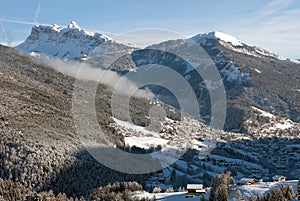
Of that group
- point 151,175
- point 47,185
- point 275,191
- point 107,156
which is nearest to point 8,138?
point 47,185

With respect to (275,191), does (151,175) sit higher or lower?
lower

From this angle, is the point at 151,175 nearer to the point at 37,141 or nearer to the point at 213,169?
the point at 213,169

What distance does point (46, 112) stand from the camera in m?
180

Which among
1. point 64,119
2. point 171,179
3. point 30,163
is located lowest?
point 171,179

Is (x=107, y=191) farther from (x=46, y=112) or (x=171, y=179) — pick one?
(x=46, y=112)

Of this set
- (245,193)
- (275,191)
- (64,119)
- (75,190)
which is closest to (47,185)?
(75,190)

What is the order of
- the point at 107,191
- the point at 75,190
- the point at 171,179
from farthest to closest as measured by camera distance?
the point at 171,179
the point at 75,190
the point at 107,191

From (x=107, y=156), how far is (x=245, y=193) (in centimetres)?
8849

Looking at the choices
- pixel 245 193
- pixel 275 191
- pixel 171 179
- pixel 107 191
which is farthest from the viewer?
pixel 171 179

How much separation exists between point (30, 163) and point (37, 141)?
12.9 metres

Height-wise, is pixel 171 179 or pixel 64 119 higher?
pixel 64 119

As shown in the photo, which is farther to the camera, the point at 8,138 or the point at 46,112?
the point at 46,112

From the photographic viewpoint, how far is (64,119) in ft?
580

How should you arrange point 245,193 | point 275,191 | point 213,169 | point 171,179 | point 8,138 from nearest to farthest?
point 275,191 → point 245,193 → point 8,138 → point 171,179 → point 213,169
